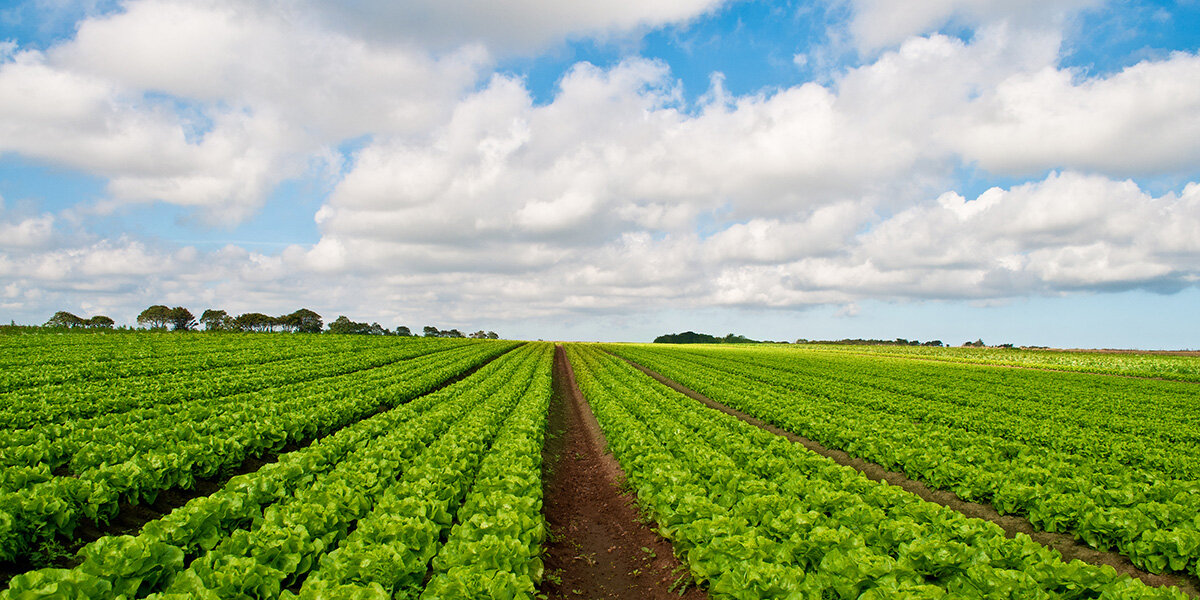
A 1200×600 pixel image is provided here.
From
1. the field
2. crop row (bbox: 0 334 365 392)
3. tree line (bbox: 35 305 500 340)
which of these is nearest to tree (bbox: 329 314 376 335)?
tree line (bbox: 35 305 500 340)

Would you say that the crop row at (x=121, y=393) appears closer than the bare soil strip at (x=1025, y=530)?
No

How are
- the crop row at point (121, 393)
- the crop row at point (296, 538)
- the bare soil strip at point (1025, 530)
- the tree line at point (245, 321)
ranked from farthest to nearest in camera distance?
the tree line at point (245, 321) → the crop row at point (121, 393) → the bare soil strip at point (1025, 530) → the crop row at point (296, 538)

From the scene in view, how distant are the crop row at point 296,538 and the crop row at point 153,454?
0.96 m

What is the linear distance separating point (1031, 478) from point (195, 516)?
14.3m

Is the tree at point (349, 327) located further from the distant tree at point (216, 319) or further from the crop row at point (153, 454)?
the crop row at point (153, 454)

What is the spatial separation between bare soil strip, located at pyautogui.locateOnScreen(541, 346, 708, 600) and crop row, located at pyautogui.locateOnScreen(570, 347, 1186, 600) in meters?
0.52

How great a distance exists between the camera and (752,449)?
12.2 metres

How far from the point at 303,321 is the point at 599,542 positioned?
121m

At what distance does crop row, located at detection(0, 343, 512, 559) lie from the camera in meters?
7.39

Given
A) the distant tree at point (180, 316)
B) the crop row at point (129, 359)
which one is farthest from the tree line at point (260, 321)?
the crop row at point (129, 359)

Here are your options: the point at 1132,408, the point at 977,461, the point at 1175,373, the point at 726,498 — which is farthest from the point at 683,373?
the point at 1175,373

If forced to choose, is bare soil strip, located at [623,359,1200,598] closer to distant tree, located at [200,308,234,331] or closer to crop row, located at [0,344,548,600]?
crop row, located at [0,344,548,600]

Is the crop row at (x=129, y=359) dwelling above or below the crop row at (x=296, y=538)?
above

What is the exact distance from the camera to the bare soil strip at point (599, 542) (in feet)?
26.0
